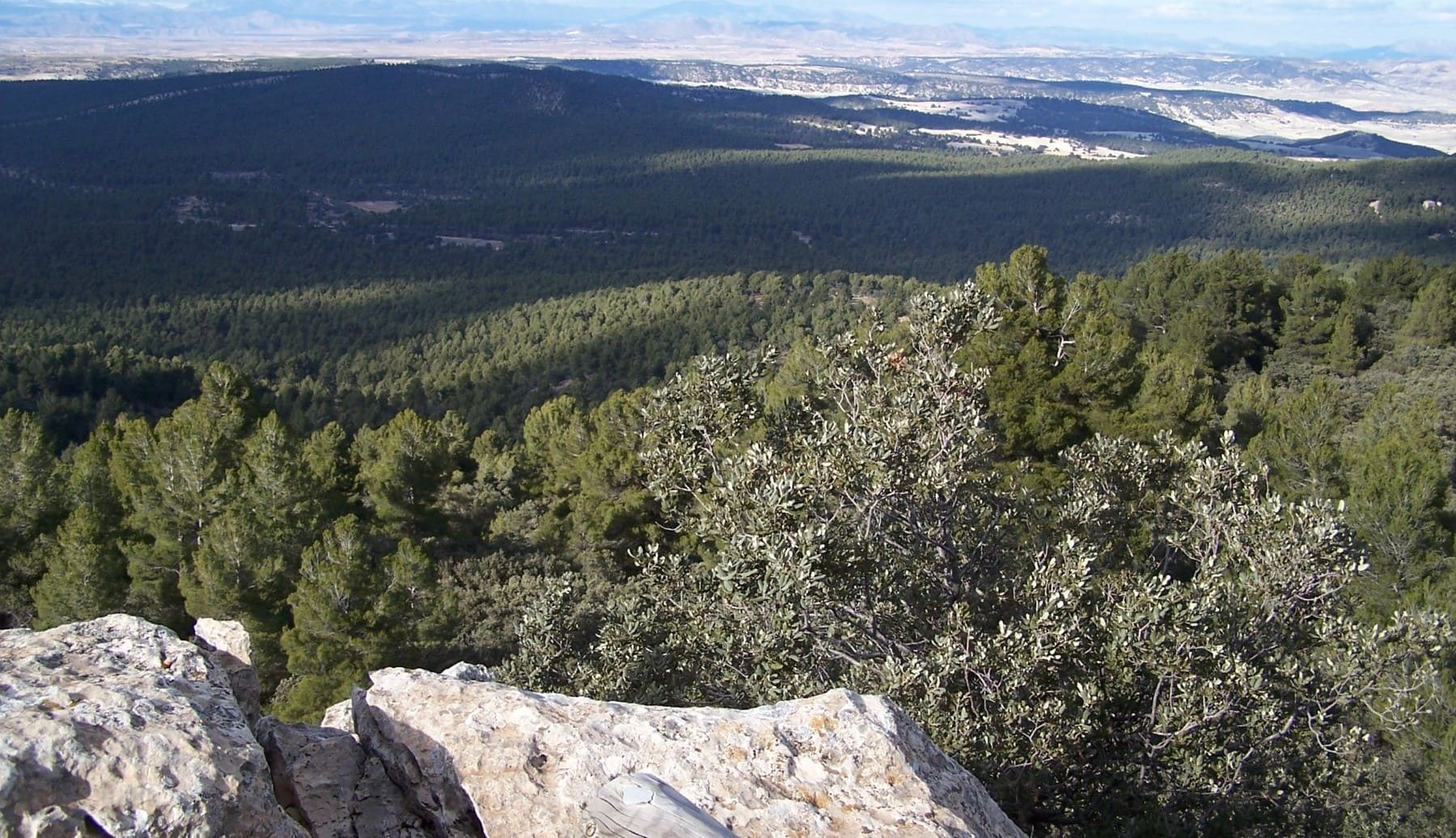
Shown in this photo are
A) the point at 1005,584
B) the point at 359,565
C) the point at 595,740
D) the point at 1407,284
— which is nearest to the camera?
the point at 595,740

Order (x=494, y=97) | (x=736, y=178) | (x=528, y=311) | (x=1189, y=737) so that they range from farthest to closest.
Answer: (x=494, y=97) < (x=736, y=178) < (x=528, y=311) < (x=1189, y=737)

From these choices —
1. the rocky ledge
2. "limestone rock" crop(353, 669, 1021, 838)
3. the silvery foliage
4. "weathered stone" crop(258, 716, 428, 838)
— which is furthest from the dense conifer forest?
"weathered stone" crop(258, 716, 428, 838)

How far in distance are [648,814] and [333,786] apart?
2.44m

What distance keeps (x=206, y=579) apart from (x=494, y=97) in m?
158

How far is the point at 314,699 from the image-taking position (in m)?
14.5

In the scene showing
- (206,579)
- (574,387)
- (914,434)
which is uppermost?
(914,434)

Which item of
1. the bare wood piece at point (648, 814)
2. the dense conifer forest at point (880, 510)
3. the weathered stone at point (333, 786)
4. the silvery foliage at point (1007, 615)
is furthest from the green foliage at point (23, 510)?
the bare wood piece at point (648, 814)

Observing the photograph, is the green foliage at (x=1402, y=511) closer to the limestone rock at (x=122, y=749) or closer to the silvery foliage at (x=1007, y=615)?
the silvery foliage at (x=1007, y=615)

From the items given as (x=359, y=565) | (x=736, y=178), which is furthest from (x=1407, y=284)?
Answer: (x=736, y=178)

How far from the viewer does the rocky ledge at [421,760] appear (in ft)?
12.6

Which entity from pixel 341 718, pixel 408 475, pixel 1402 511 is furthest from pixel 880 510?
pixel 408 475

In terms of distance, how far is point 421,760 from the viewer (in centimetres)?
543

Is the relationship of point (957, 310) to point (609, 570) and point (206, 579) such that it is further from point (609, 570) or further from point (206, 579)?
point (206, 579)

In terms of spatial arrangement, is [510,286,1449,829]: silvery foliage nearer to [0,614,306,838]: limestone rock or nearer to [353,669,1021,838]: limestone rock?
[353,669,1021,838]: limestone rock
